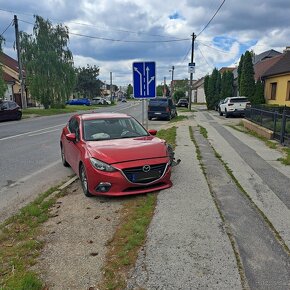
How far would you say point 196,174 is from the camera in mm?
6328

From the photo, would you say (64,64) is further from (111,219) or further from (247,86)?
(111,219)

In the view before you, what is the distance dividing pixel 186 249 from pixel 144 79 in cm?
531

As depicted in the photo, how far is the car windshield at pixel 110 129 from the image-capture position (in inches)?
230

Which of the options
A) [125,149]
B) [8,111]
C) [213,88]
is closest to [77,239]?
[125,149]

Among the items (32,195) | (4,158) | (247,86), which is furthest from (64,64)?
(32,195)

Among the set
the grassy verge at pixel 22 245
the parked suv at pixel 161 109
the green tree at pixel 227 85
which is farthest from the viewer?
the green tree at pixel 227 85

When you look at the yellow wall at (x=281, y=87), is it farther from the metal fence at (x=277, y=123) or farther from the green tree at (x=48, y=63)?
the green tree at (x=48, y=63)

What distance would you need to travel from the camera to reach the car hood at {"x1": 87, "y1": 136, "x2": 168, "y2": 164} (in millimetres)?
4850

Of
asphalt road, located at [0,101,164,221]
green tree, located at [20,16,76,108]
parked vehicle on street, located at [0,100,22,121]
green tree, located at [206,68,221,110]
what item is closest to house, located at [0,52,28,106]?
green tree, located at [20,16,76,108]

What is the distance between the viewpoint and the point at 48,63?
32188mm

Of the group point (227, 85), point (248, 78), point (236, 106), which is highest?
point (248, 78)

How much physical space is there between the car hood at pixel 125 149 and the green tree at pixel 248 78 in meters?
23.1

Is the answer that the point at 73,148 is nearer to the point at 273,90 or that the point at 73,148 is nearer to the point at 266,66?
the point at 273,90

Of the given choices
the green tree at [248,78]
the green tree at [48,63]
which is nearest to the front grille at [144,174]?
the green tree at [248,78]
